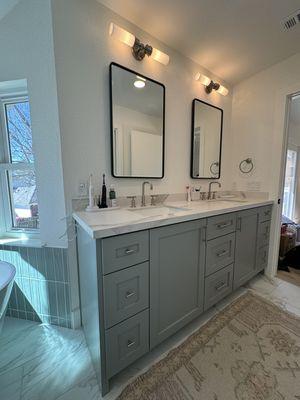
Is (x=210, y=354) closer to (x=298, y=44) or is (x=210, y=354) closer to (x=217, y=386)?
(x=217, y=386)

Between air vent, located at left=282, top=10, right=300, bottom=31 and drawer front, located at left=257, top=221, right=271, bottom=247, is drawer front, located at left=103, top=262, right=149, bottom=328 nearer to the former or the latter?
drawer front, located at left=257, top=221, right=271, bottom=247

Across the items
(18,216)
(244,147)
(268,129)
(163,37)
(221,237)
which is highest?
(163,37)

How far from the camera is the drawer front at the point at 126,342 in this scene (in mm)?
998

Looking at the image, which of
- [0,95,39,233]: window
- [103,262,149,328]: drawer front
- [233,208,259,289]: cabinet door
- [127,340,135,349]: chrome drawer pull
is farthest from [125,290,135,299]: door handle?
[233,208,259,289]: cabinet door

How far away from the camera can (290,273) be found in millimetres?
2430

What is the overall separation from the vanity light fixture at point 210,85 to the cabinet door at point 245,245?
4.84ft

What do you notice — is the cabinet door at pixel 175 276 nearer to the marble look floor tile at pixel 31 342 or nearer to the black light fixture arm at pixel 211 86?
the marble look floor tile at pixel 31 342

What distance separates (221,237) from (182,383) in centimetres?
99

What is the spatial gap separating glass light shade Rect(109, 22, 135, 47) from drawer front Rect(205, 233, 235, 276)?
1.67 meters

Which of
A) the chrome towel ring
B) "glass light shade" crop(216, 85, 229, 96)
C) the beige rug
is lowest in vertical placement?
the beige rug

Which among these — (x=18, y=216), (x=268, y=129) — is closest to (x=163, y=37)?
(x=268, y=129)

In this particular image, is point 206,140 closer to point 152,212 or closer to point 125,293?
point 152,212

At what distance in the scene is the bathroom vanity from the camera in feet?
3.12

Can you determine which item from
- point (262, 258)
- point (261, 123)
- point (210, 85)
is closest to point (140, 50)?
point (210, 85)
